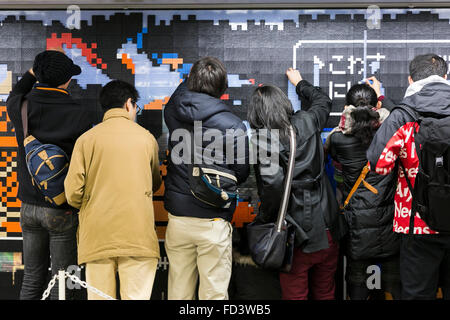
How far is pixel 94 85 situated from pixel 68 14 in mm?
577

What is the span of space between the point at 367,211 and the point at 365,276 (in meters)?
0.52

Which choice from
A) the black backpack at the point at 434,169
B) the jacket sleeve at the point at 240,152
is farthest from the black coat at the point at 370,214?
the jacket sleeve at the point at 240,152

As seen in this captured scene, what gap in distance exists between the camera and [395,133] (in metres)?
2.63

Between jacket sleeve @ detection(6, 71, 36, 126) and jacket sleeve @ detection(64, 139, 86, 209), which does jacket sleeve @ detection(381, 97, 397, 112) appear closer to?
jacket sleeve @ detection(64, 139, 86, 209)

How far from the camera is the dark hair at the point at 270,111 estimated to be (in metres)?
2.76

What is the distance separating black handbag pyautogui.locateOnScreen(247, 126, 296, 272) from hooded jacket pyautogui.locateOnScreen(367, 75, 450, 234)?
0.51 metres

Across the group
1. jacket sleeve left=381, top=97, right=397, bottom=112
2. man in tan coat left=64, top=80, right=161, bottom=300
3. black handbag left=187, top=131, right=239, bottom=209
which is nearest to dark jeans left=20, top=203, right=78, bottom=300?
man in tan coat left=64, top=80, right=161, bottom=300

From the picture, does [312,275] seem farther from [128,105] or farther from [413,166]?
[128,105]

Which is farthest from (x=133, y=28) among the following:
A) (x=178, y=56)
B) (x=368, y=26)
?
(x=368, y=26)

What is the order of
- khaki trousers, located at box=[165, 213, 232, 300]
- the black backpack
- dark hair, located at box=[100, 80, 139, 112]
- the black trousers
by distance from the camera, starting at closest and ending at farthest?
1. the black backpack
2. the black trousers
3. khaki trousers, located at box=[165, 213, 232, 300]
4. dark hair, located at box=[100, 80, 139, 112]

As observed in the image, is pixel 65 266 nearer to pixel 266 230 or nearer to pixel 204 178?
pixel 204 178

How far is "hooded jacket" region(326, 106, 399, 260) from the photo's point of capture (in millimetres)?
2949

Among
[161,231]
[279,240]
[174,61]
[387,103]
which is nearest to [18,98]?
[174,61]

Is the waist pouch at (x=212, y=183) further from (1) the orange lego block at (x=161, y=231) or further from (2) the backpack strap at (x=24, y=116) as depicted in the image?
(2) the backpack strap at (x=24, y=116)
